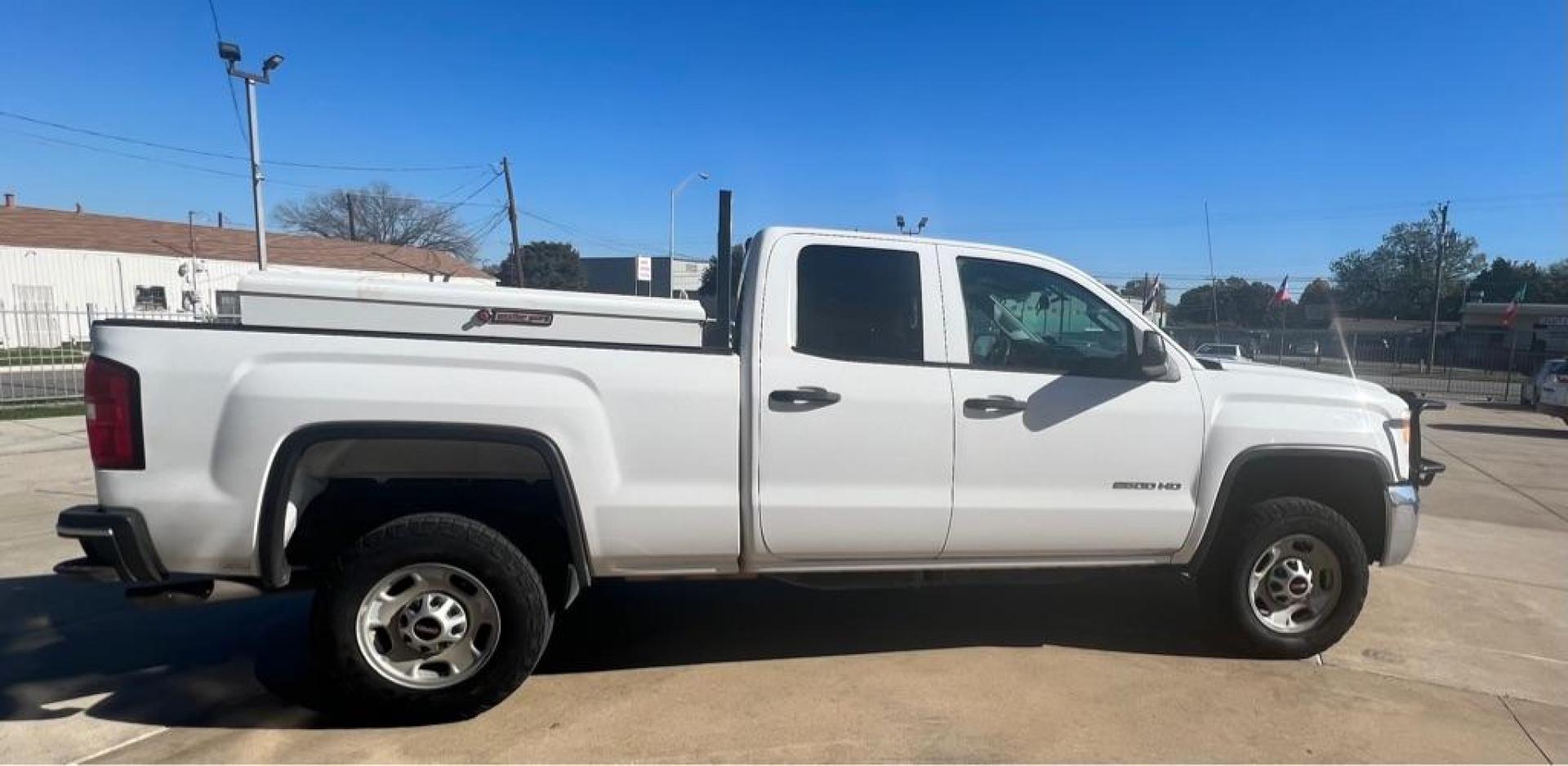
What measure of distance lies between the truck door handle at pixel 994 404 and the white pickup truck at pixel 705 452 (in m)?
0.01

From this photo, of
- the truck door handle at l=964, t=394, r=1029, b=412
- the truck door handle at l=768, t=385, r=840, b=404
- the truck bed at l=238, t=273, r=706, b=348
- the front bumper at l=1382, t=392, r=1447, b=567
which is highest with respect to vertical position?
the truck bed at l=238, t=273, r=706, b=348

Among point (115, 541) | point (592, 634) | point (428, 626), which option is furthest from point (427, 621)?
point (592, 634)

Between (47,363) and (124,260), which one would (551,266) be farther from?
(47,363)

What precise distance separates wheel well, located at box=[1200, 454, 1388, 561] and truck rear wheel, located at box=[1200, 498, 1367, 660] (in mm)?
94

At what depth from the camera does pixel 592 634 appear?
4465 millimetres

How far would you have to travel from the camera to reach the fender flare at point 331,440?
124 inches

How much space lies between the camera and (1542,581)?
18.6 feet

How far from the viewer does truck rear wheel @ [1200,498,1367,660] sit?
4.13 meters

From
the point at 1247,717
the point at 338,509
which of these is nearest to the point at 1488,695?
the point at 1247,717

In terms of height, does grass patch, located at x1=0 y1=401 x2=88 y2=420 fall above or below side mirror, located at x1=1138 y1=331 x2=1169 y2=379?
below

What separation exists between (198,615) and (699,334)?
3337mm

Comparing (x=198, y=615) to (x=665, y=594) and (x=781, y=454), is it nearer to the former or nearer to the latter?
(x=665, y=594)

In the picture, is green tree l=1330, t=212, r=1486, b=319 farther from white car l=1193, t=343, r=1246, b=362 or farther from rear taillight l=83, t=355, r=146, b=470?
rear taillight l=83, t=355, r=146, b=470

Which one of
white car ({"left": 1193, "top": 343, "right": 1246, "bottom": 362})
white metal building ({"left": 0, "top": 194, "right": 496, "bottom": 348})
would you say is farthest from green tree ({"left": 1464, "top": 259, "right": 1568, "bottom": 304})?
white metal building ({"left": 0, "top": 194, "right": 496, "bottom": 348})
